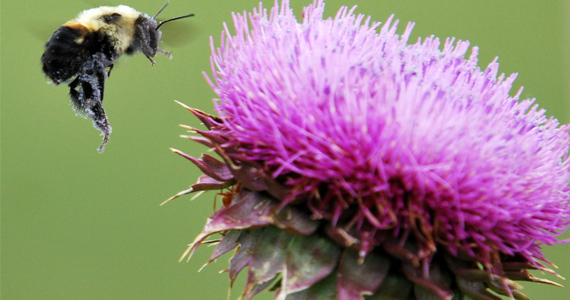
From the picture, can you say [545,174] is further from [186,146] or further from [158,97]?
[158,97]

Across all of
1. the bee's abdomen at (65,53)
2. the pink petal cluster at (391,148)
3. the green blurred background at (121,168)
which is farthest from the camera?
the green blurred background at (121,168)

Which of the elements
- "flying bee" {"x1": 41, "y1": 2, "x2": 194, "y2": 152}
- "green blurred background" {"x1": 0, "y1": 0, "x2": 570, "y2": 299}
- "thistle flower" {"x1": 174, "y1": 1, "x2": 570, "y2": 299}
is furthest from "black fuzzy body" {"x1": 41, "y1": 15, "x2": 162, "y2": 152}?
"green blurred background" {"x1": 0, "y1": 0, "x2": 570, "y2": 299}

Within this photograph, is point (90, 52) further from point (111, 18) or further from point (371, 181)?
point (371, 181)

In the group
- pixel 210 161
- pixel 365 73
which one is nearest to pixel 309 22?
pixel 365 73

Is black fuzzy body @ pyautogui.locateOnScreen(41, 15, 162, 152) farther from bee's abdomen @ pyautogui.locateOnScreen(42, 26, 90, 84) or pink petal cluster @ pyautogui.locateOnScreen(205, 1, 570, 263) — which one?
pink petal cluster @ pyautogui.locateOnScreen(205, 1, 570, 263)

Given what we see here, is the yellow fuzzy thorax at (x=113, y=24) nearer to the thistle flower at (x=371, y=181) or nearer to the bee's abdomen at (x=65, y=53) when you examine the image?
the bee's abdomen at (x=65, y=53)

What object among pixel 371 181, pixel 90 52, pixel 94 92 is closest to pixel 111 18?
pixel 90 52

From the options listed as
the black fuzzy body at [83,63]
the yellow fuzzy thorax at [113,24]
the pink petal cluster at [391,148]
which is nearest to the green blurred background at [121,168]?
the yellow fuzzy thorax at [113,24]
